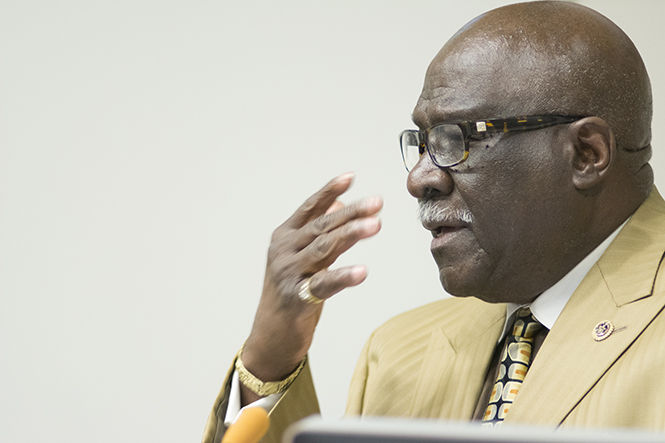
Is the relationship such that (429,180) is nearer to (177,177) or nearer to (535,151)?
(535,151)

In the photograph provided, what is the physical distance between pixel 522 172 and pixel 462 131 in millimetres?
124

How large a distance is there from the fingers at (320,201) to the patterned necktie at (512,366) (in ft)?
1.30

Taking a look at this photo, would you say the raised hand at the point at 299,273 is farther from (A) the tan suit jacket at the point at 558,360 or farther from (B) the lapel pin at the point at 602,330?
(B) the lapel pin at the point at 602,330

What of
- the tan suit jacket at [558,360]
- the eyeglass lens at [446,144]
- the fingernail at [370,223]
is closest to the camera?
the tan suit jacket at [558,360]

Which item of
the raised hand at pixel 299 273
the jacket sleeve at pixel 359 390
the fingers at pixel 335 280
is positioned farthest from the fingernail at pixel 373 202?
the jacket sleeve at pixel 359 390

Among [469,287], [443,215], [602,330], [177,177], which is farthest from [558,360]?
[177,177]

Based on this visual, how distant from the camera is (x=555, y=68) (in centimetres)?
145

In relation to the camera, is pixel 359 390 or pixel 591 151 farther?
pixel 359 390

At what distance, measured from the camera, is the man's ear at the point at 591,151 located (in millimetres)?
1448

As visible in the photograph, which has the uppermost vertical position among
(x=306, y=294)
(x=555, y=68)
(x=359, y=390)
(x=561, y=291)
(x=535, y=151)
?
(x=555, y=68)

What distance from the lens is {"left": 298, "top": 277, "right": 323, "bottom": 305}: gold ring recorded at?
1485 millimetres

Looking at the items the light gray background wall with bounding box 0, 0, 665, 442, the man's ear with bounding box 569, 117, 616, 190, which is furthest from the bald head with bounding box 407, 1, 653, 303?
the light gray background wall with bounding box 0, 0, 665, 442

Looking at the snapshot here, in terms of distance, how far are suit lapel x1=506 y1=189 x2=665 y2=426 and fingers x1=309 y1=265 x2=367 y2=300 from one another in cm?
33

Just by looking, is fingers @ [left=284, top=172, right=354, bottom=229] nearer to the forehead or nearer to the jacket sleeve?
the forehead
